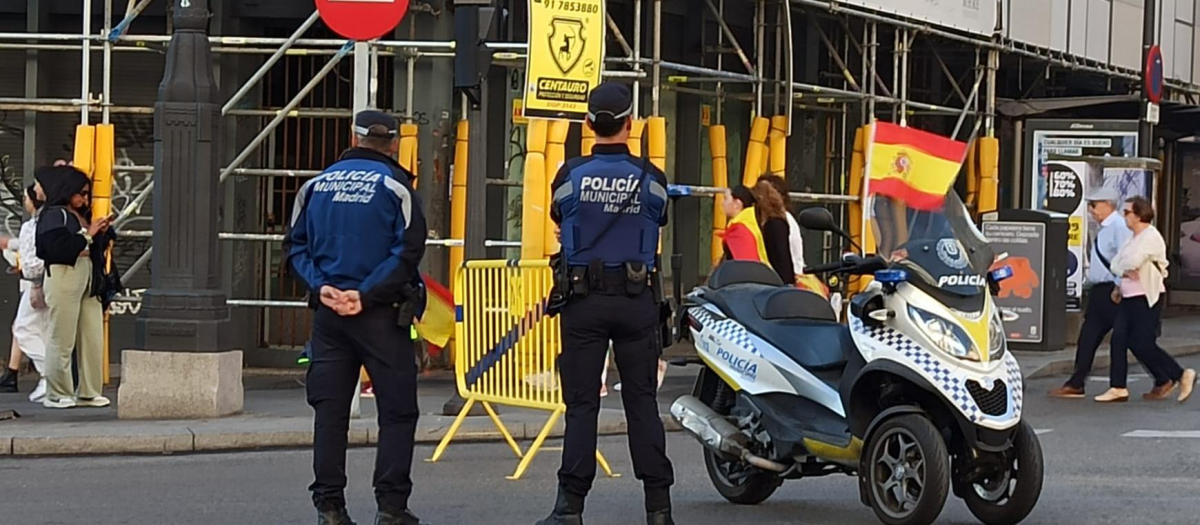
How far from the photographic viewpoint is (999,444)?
755 cm

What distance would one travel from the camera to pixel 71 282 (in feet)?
42.8

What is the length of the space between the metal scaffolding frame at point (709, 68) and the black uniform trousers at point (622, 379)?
5.05 m

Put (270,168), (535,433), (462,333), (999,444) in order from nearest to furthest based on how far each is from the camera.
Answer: (999,444) → (462,333) → (535,433) → (270,168)

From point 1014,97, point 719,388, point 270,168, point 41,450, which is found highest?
point 1014,97

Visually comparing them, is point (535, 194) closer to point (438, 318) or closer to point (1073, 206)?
point (438, 318)

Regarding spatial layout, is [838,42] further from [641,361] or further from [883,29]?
[641,361]

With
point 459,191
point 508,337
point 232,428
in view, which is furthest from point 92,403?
point 508,337

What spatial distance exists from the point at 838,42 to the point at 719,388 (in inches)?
496

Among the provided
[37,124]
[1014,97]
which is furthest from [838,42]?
[37,124]

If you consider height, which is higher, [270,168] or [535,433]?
[270,168]

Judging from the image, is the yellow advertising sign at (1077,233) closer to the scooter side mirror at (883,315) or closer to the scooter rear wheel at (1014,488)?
the scooter rear wheel at (1014,488)

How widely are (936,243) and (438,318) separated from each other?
3.63 metres

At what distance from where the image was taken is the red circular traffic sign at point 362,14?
1148 cm

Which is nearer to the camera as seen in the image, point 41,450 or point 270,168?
point 41,450
